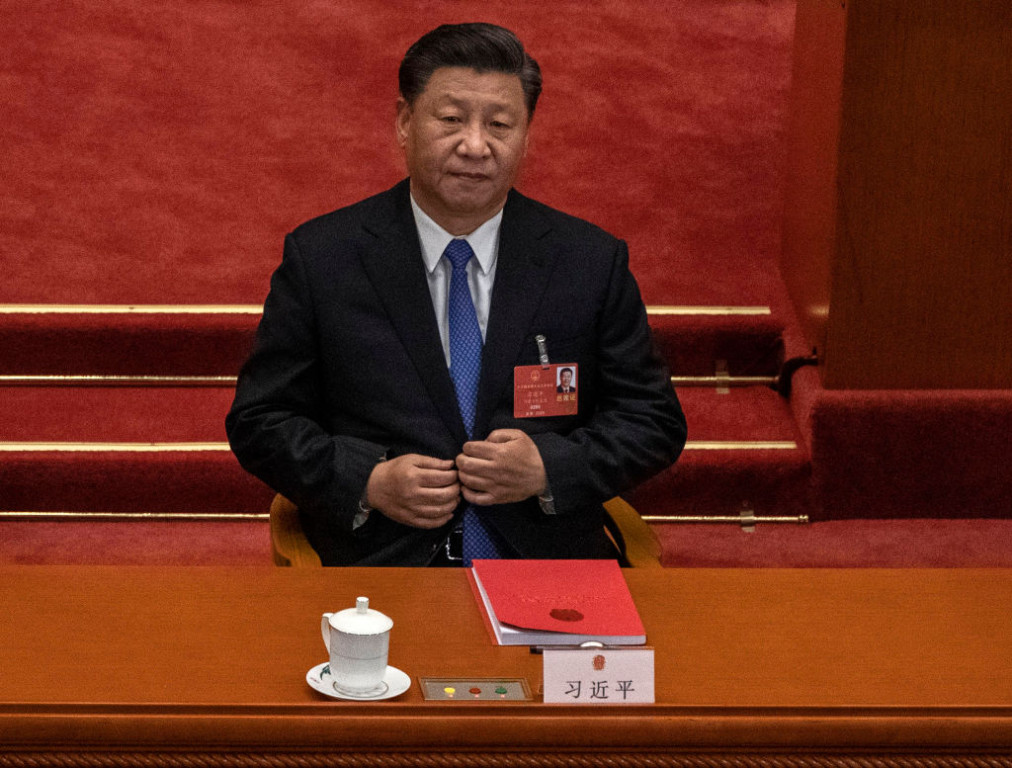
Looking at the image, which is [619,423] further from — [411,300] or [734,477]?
[734,477]

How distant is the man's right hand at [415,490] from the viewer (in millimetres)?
2223

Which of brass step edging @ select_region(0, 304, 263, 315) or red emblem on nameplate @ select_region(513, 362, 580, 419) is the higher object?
brass step edging @ select_region(0, 304, 263, 315)

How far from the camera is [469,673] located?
1738 mm

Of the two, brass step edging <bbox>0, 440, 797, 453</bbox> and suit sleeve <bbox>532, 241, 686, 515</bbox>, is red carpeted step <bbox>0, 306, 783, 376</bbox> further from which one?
suit sleeve <bbox>532, 241, 686, 515</bbox>

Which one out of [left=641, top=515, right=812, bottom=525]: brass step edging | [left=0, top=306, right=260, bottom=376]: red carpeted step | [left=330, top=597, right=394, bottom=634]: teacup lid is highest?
[left=0, top=306, right=260, bottom=376]: red carpeted step

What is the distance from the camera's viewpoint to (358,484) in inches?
89.1

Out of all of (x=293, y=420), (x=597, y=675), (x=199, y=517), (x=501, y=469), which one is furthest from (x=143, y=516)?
(x=597, y=675)

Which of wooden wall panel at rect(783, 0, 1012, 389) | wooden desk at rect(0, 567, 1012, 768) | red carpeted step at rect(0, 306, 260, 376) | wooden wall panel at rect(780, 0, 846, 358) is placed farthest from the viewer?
red carpeted step at rect(0, 306, 260, 376)

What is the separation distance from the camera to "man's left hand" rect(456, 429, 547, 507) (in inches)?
88.0

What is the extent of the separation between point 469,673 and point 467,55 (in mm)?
994

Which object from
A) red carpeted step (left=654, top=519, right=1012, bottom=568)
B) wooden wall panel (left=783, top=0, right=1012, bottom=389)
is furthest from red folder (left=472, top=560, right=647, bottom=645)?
wooden wall panel (left=783, top=0, right=1012, bottom=389)

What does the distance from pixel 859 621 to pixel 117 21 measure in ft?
12.5

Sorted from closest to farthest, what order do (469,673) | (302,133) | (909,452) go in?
(469,673)
(909,452)
(302,133)

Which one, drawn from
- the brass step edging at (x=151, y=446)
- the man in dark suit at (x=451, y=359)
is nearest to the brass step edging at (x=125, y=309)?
the brass step edging at (x=151, y=446)
